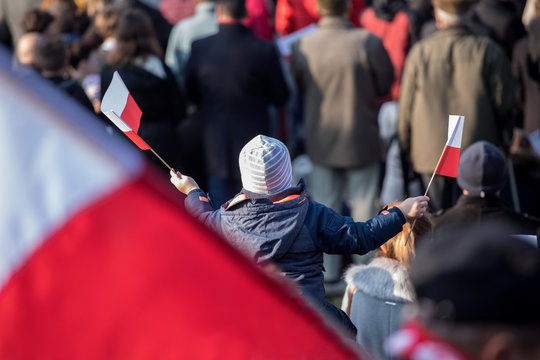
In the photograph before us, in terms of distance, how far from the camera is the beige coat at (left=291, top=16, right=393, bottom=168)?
20.6 ft

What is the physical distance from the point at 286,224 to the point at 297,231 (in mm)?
52

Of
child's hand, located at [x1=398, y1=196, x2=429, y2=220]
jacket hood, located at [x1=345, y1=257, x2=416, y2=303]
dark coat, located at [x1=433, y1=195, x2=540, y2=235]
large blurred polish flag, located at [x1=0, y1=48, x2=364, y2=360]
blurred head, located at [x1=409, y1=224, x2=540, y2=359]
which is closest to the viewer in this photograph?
blurred head, located at [x1=409, y1=224, x2=540, y2=359]

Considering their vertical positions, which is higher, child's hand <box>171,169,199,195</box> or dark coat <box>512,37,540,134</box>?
child's hand <box>171,169,199,195</box>

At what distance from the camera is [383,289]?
12.2ft

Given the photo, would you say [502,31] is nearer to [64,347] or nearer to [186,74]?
Answer: [186,74]

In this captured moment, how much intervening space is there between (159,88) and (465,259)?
465 centimetres

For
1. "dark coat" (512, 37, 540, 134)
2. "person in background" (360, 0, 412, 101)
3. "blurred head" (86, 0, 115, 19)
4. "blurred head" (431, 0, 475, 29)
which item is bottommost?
"dark coat" (512, 37, 540, 134)

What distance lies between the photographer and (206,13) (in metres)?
7.29

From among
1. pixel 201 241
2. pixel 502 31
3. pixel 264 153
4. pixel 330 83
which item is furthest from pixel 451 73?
pixel 201 241

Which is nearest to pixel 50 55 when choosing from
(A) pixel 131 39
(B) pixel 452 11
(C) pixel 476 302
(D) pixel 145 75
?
(A) pixel 131 39

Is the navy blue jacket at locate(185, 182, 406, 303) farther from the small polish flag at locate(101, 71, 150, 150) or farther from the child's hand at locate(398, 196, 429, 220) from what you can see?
the small polish flag at locate(101, 71, 150, 150)

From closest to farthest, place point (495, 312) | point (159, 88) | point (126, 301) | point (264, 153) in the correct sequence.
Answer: point (495, 312)
point (126, 301)
point (264, 153)
point (159, 88)

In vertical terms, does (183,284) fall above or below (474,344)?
above

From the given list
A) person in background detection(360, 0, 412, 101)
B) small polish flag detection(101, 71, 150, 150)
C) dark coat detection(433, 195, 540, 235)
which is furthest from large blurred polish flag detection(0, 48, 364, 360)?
person in background detection(360, 0, 412, 101)
